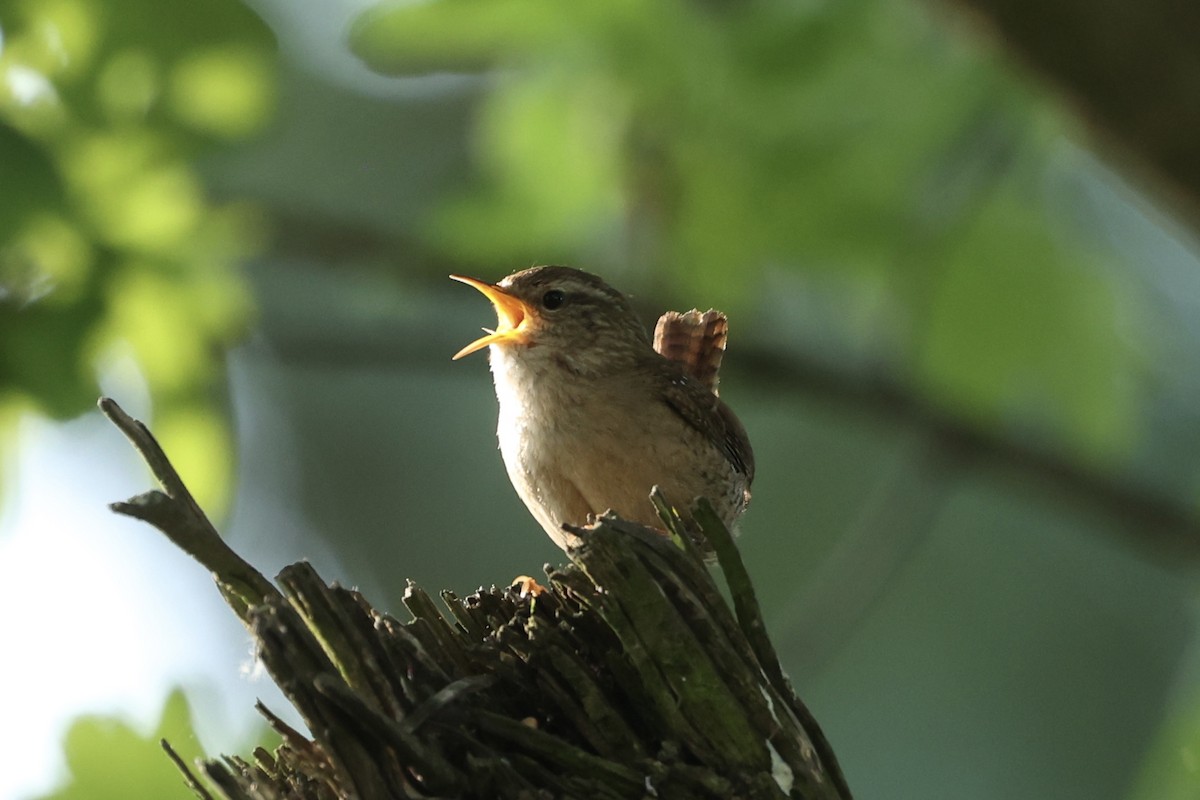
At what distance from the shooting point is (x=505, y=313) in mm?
3957

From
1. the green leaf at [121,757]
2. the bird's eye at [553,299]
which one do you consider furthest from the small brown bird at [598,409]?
the green leaf at [121,757]

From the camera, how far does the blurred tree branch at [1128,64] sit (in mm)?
3330

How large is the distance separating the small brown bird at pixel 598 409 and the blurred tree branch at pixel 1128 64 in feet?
3.60

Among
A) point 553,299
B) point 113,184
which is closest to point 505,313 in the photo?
point 553,299

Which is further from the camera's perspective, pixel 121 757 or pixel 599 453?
pixel 599 453

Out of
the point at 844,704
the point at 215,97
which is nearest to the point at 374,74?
the point at 215,97

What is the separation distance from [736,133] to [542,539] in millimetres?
6391

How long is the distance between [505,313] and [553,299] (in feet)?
0.45

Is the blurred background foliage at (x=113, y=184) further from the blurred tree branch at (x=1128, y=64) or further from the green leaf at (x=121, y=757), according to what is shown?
the blurred tree branch at (x=1128, y=64)

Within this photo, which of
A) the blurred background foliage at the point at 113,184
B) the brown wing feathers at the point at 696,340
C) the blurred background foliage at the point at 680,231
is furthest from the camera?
the brown wing feathers at the point at 696,340

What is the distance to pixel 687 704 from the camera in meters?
1.83

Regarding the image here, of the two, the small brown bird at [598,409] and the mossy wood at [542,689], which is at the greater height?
the small brown bird at [598,409]

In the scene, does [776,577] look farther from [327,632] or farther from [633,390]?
[327,632]

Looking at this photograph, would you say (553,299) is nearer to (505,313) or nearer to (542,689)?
(505,313)
